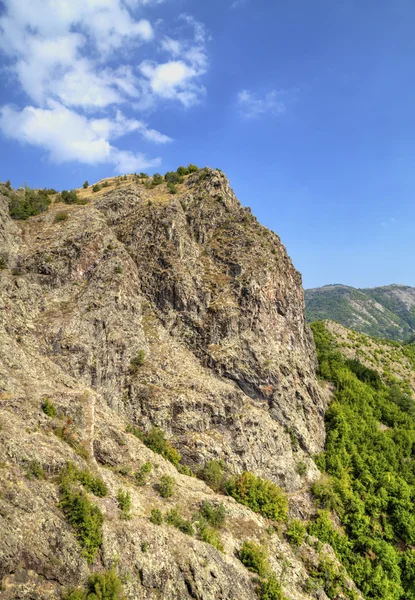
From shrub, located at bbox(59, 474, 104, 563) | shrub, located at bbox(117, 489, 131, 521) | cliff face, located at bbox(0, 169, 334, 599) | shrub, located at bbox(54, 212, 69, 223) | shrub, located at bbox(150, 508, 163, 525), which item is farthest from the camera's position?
shrub, located at bbox(54, 212, 69, 223)

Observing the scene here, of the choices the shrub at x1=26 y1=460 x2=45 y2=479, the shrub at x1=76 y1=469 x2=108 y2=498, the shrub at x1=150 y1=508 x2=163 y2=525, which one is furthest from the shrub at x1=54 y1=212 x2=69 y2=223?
the shrub at x1=150 y1=508 x2=163 y2=525

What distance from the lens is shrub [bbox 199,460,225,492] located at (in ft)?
156

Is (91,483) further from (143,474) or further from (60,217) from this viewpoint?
(60,217)

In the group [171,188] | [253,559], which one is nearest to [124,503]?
[253,559]

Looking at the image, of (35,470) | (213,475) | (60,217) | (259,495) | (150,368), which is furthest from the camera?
(60,217)

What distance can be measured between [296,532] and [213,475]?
1334 cm

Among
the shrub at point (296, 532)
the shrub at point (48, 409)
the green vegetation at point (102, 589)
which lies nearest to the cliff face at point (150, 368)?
the shrub at point (48, 409)

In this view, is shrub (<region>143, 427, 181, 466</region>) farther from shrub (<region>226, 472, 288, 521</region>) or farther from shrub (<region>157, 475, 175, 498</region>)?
shrub (<region>226, 472, 288, 521</region>)

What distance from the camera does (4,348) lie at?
4353cm

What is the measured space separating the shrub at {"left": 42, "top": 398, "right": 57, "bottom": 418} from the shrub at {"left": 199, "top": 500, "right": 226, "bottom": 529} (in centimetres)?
2087

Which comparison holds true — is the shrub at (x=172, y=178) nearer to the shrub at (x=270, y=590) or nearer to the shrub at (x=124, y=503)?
the shrub at (x=124, y=503)

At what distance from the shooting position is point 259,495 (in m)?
47.9

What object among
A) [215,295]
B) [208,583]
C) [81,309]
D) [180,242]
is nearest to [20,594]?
[208,583]

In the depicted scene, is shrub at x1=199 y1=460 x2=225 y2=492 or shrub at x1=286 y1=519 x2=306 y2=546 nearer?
shrub at x1=286 y1=519 x2=306 y2=546
